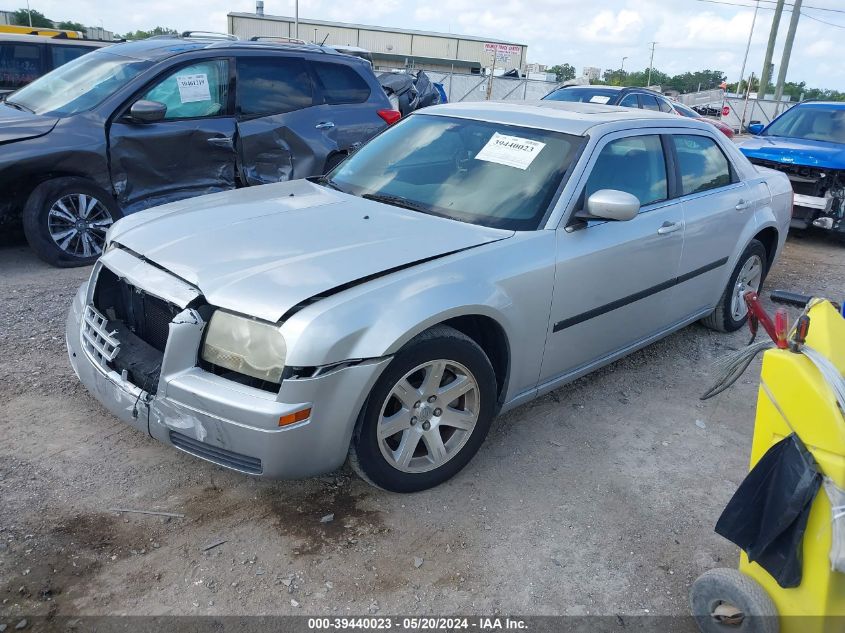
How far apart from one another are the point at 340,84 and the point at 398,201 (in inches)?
148

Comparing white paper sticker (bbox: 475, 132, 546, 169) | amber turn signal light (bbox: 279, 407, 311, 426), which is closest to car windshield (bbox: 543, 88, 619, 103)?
white paper sticker (bbox: 475, 132, 546, 169)

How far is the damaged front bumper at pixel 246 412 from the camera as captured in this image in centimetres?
260

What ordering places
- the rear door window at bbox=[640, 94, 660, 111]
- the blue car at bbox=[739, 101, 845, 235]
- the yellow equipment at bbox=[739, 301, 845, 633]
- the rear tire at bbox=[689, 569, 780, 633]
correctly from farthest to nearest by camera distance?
the rear door window at bbox=[640, 94, 660, 111]
the blue car at bbox=[739, 101, 845, 235]
the rear tire at bbox=[689, 569, 780, 633]
the yellow equipment at bbox=[739, 301, 845, 633]

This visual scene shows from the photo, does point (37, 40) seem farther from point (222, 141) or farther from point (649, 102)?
point (649, 102)

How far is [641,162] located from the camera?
4102 mm

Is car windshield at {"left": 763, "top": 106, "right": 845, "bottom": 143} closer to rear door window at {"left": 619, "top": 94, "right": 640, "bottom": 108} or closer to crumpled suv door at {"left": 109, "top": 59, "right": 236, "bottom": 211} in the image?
rear door window at {"left": 619, "top": 94, "right": 640, "bottom": 108}

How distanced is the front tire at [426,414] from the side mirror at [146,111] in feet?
12.8

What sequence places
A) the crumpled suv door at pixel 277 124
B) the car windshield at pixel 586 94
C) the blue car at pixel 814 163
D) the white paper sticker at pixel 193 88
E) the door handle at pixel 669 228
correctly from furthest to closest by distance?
the car windshield at pixel 586 94 → the blue car at pixel 814 163 → the crumpled suv door at pixel 277 124 → the white paper sticker at pixel 193 88 → the door handle at pixel 669 228

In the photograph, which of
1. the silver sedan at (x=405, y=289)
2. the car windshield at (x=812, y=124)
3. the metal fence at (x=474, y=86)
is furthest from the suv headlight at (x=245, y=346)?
the metal fence at (x=474, y=86)

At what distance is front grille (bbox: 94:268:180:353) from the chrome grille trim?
0.07 m

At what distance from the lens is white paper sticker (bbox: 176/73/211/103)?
6.12 metres

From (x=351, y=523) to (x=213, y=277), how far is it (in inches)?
45.2

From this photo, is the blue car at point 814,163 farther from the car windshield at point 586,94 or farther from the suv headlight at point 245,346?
the suv headlight at point 245,346

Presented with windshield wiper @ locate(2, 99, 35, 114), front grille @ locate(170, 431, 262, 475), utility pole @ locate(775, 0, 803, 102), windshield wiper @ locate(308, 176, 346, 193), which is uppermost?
utility pole @ locate(775, 0, 803, 102)
